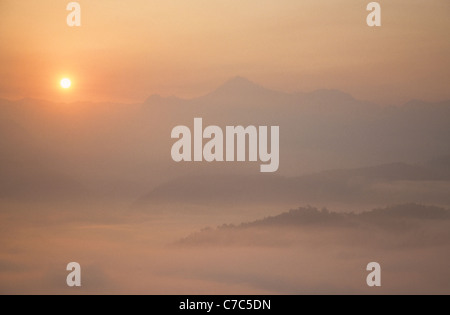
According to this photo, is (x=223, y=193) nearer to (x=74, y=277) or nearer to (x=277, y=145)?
(x=277, y=145)

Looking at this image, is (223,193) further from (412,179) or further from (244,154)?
(412,179)

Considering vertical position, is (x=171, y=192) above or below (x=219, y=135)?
Answer: below

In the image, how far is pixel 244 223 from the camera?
19.7ft

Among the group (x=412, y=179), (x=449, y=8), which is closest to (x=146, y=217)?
(x=412, y=179)

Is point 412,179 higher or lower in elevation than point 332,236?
higher

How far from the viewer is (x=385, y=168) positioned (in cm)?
606
